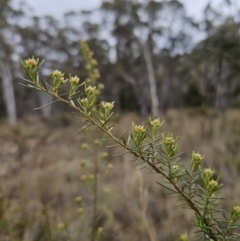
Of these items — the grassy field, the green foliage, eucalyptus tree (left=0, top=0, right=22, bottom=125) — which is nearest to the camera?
the green foliage

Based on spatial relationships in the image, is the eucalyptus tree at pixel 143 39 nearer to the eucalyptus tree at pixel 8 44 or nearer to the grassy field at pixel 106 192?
the eucalyptus tree at pixel 8 44

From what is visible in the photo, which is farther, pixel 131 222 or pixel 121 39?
pixel 121 39

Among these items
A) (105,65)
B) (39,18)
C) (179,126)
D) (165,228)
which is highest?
(39,18)

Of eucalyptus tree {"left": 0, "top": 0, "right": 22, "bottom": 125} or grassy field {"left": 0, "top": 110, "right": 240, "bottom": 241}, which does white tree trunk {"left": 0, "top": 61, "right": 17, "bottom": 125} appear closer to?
eucalyptus tree {"left": 0, "top": 0, "right": 22, "bottom": 125}

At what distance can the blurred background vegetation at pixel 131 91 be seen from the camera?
4.68 meters

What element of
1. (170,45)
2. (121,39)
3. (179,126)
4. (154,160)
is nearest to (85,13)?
(121,39)

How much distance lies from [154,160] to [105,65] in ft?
66.7

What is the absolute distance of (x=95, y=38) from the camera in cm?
2102

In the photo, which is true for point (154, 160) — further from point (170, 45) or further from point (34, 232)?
point (170, 45)

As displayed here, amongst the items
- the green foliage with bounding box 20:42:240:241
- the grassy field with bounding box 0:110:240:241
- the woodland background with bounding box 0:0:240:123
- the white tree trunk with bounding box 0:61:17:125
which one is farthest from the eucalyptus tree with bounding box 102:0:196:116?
the green foliage with bounding box 20:42:240:241

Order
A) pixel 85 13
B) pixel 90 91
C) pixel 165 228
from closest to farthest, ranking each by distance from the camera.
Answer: pixel 90 91 → pixel 165 228 → pixel 85 13

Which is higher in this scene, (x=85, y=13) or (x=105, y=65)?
(x=85, y=13)

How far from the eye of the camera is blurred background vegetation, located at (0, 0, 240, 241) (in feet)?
15.3

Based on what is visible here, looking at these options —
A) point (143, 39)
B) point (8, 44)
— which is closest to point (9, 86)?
point (8, 44)
